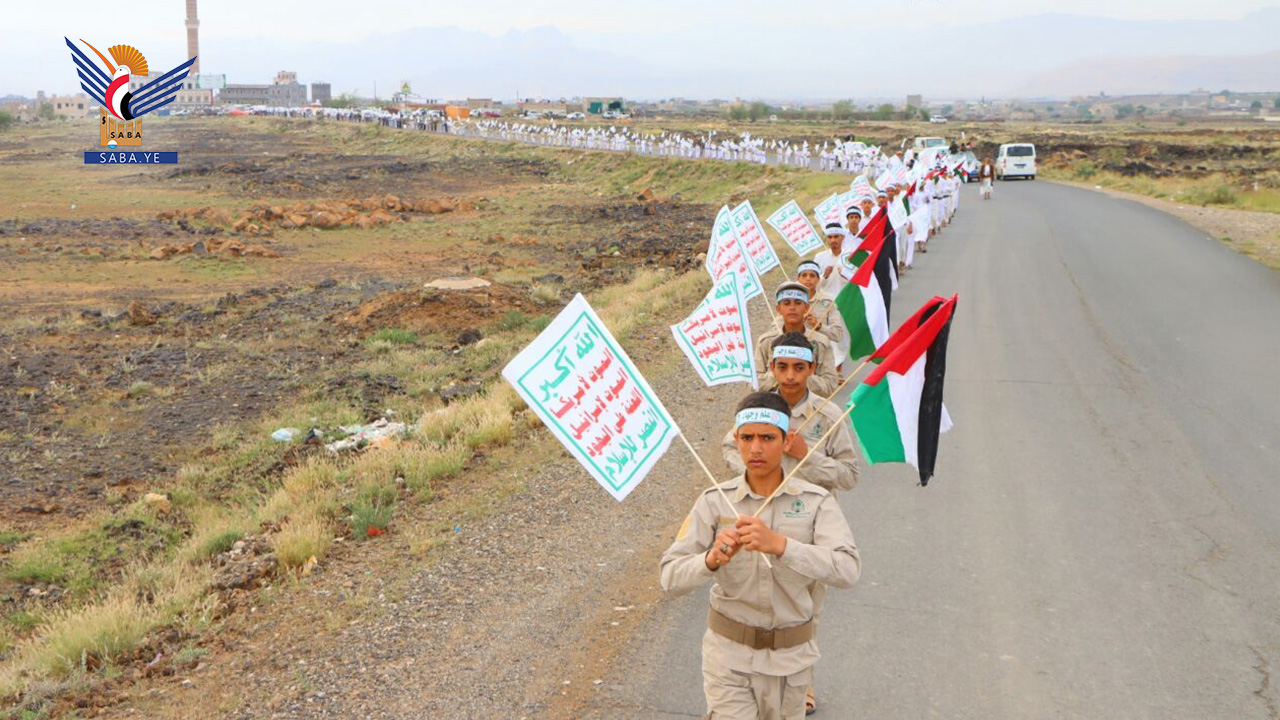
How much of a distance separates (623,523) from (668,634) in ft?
6.52

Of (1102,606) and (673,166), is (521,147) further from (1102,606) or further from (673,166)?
(1102,606)

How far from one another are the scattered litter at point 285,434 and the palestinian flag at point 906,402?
905cm

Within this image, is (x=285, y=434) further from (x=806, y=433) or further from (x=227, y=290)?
(x=227, y=290)

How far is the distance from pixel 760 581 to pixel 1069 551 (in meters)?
4.40

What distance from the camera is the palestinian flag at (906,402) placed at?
597cm

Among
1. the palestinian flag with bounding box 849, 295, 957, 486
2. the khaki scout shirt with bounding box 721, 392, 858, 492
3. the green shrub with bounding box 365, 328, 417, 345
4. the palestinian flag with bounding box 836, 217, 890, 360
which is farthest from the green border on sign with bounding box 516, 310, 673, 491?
the green shrub with bounding box 365, 328, 417, 345

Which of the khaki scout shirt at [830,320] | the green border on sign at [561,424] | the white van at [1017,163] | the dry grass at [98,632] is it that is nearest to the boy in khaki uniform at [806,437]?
the green border on sign at [561,424]

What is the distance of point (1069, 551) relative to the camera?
7879mm

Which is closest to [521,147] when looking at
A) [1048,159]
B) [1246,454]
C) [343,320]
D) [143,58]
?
[1048,159]

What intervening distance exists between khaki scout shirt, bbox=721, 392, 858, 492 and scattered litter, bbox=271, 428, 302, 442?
28.4 feet

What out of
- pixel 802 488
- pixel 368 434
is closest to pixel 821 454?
pixel 802 488

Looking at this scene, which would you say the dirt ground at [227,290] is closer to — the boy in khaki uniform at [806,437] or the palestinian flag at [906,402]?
the boy in khaki uniform at [806,437]

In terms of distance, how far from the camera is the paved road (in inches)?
233

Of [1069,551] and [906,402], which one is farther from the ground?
[906,402]
